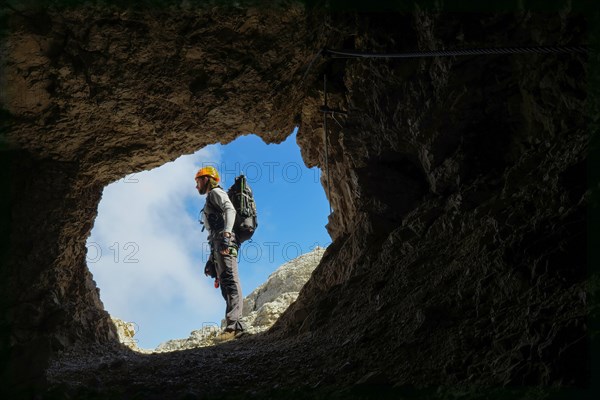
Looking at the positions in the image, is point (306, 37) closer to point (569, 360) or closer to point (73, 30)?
point (73, 30)

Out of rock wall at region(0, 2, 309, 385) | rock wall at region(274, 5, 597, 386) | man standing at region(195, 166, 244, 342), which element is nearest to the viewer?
rock wall at region(274, 5, 597, 386)

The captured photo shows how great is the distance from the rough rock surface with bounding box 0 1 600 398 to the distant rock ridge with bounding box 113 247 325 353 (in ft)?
11.3

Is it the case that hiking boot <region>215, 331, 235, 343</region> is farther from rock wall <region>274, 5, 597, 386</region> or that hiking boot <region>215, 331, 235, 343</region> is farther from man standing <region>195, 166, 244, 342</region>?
rock wall <region>274, 5, 597, 386</region>

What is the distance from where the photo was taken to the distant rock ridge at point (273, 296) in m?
9.23

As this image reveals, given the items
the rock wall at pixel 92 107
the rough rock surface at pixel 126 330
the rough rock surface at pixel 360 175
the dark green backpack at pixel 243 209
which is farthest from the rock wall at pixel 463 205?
the rough rock surface at pixel 126 330

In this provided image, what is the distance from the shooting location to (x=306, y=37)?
4.32m

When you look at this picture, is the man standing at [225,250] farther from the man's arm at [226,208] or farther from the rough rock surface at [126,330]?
the rough rock surface at [126,330]

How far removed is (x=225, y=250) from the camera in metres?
7.71

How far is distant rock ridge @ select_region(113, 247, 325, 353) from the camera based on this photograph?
9.23 m

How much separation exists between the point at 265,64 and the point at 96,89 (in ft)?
4.98

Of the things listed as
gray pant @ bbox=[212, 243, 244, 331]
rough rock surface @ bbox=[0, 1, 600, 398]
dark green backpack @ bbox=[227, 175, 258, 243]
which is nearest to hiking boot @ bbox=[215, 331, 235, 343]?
gray pant @ bbox=[212, 243, 244, 331]

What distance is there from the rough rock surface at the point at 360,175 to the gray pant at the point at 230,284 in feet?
5.91

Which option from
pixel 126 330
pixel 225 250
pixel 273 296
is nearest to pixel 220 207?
pixel 225 250

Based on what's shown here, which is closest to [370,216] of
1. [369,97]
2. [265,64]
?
[369,97]
